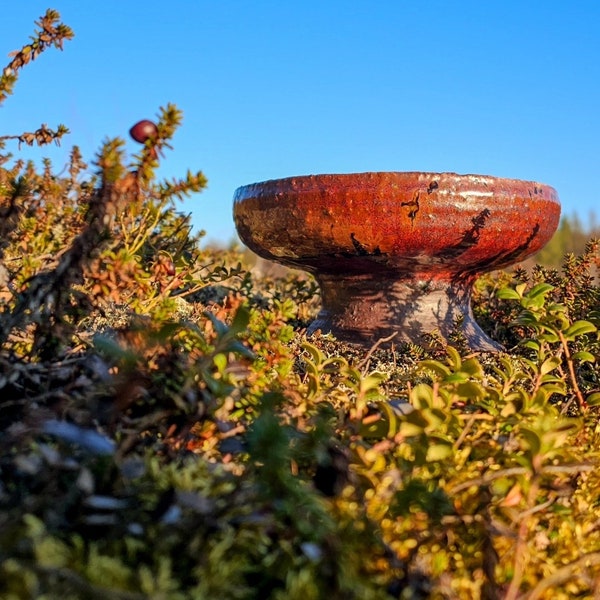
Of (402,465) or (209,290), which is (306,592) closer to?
(402,465)

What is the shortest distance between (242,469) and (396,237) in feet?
5.62

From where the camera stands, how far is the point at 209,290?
4.18m

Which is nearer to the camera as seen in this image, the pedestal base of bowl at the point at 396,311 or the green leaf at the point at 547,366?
the green leaf at the point at 547,366

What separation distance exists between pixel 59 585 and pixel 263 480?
353mm

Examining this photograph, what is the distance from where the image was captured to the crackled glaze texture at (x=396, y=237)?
9.43ft

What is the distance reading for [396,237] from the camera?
2928 mm

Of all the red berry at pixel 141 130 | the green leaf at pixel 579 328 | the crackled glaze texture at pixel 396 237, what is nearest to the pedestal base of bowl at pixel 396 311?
the crackled glaze texture at pixel 396 237

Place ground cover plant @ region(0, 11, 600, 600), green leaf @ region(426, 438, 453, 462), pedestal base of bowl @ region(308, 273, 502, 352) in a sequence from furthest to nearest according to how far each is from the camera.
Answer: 1. pedestal base of bowl @ region(308, 273, 502, 352)
2. green leaf @ region(426, 438, 453, 462)
3. ground cover plant @ region(0, 11, 600, 600)

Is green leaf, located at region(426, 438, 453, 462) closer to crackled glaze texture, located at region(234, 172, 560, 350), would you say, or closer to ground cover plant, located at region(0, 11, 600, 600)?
ground cover plant, located at region(0, 11, 600, 600)

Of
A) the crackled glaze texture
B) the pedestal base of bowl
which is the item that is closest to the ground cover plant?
the crackled glaze texture

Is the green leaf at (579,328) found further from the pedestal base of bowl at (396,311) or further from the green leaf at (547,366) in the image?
the pedestal base of bowl at (396,311)

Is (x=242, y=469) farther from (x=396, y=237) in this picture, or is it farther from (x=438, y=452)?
(x=396, y=237)

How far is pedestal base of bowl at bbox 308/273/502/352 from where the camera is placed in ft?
10.4

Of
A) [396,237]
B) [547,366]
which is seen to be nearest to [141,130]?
[547,366]
